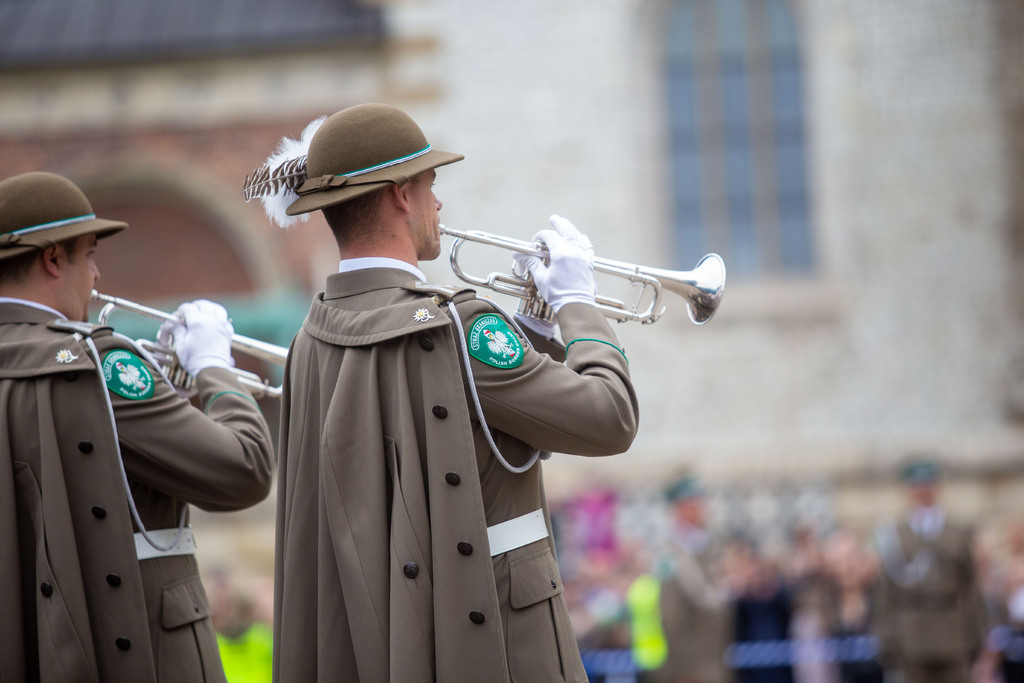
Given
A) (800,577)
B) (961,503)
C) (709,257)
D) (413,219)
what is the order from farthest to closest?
(961,503)
(800,577)
(709,257)
(413,219)

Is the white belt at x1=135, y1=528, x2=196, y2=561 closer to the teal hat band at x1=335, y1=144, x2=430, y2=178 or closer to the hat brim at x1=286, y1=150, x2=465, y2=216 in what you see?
the hat brim at x1=286, y1=150, x2=465, y2=216

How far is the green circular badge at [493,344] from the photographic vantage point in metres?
2.75

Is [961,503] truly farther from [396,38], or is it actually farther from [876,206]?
[396,38]

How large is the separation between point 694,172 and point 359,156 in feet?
38.4

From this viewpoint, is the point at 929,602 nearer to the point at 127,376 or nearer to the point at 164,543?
the point at 164,543

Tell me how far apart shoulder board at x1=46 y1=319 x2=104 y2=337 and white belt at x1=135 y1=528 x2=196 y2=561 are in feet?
1.84

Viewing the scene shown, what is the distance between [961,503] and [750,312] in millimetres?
2894

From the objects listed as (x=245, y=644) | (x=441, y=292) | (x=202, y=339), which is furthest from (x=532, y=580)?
(x=245, y=644)

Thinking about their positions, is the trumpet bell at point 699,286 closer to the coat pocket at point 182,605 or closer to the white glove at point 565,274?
the white glove at point 565,274

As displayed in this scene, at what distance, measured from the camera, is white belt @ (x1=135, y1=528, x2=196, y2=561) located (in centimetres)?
339

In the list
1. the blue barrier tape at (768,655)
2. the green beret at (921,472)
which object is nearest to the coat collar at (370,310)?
the blue barrier tape at (768,655)

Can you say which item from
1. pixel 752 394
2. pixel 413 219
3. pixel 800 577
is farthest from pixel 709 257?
pixel 752 394

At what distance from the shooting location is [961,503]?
12.7 metres

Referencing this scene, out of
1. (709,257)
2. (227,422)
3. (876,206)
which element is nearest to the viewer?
(227,422)
